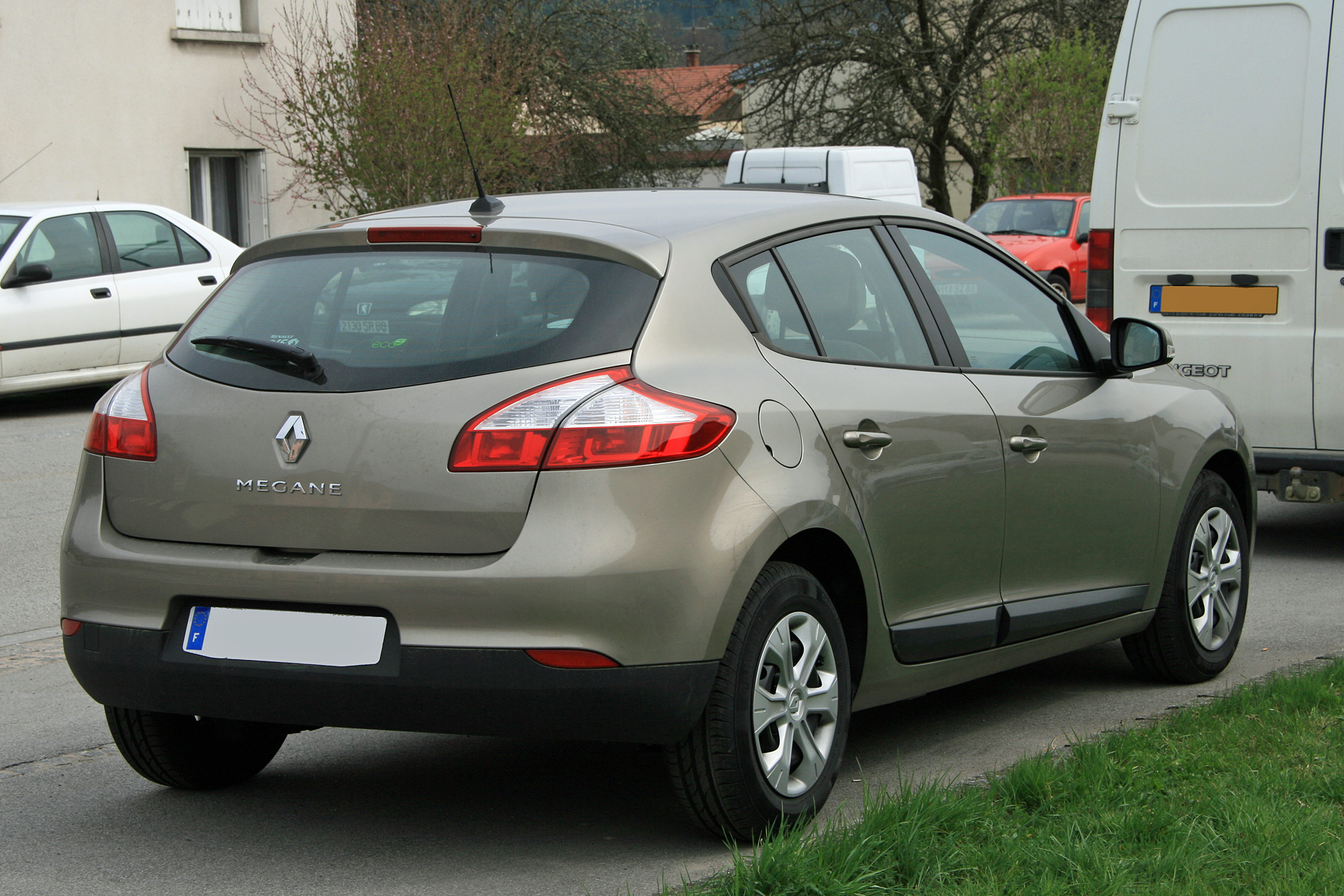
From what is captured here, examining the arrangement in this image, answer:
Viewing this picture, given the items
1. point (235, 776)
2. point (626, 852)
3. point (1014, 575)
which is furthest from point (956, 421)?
point (235, 776)

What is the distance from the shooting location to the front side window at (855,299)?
447 centimetres

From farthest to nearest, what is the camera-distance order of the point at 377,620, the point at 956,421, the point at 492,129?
the point at 492,129 < the point at 956,421 < the point at 377,620

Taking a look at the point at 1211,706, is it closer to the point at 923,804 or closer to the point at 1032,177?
the point at 923,804

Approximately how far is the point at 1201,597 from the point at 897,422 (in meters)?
1.93

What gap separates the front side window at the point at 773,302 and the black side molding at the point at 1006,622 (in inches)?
31.4

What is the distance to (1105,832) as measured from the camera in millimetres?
3877

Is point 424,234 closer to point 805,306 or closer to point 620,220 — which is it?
point 620,220

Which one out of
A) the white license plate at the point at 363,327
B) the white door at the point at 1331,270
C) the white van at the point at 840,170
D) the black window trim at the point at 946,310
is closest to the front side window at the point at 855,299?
the black window trim at the point at 946,310

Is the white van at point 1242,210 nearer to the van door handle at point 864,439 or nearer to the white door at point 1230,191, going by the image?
the white door at point 1230,191

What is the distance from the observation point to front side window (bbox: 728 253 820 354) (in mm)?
4238

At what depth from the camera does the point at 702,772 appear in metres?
3.86

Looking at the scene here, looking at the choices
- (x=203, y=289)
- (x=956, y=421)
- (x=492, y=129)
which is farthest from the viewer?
(x=492, y=129)

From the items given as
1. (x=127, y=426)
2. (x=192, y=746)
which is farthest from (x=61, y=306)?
(x=127, y=426)

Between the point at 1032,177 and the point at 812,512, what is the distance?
3262 cm
